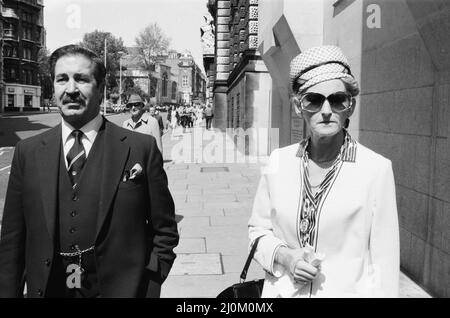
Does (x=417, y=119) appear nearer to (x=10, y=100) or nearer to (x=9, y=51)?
(x=10, y=100)

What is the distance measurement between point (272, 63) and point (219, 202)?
18.3 feet

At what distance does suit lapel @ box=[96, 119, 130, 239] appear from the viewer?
6.95 feet

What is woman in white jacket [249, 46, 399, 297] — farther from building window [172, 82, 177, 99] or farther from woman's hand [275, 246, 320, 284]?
building window [172, 82, 177, 99]

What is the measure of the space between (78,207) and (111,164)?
24 cm

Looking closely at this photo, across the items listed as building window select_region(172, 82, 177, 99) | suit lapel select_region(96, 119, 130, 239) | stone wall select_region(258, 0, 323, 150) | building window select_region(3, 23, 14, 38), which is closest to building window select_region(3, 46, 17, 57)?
building window select_region(3, 23, 14, 38)

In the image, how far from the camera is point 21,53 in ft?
230

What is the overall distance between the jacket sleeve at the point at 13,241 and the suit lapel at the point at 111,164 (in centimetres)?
41

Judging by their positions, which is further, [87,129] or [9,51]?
[9,51]

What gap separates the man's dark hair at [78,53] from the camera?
2173 millimetres

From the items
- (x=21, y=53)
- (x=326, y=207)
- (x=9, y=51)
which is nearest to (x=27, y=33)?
(x=21, y=53)

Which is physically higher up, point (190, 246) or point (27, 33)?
point (27, 33)

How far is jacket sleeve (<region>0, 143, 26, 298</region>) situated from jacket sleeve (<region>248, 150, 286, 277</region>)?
108 centimetres

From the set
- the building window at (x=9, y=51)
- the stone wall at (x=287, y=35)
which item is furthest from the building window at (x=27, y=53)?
the stone wall at (x=287, y=35)

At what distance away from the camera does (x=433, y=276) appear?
4.54 meters
